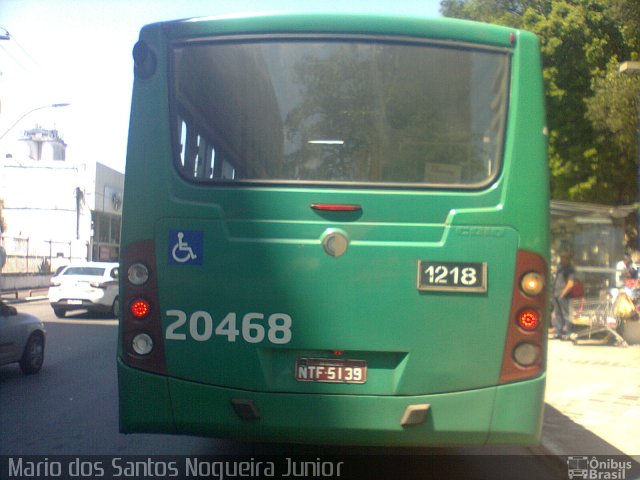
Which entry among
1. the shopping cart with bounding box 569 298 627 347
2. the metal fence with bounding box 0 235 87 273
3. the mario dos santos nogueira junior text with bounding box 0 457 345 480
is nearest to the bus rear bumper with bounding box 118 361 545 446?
the mario dos santos nogueira junior text with bounding box 0 457 345 480

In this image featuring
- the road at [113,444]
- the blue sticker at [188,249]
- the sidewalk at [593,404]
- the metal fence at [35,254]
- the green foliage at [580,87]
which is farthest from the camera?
the metal fence at [35,254]

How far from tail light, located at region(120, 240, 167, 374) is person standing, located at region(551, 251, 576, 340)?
12562mm

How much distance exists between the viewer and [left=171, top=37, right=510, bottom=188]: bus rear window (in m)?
4.90

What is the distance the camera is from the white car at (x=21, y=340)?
34.0 ft

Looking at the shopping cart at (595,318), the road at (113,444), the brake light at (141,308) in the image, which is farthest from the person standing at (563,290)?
the brake light at (141,308)

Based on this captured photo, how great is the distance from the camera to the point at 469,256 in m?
4.78

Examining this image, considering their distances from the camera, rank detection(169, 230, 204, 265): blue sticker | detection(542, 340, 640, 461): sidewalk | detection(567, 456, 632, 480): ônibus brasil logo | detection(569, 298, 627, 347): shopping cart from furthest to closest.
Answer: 1. detection(569, 298, 627, 347): shopping cart
2. detection(542, 340, 640, 461): sidewalk
3. detection(567, 456, 632, 480): ônibus brasil logo
4. detection(169, 230, 204, 265): blue sticker

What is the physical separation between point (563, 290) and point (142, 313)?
1275 cm

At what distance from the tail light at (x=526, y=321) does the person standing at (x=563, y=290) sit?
11646mm

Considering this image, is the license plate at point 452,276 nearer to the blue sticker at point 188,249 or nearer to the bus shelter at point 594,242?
the blue sticker at point 188,249

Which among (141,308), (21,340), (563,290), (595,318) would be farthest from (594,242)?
(141,308)

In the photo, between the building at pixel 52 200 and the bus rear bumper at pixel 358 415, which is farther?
the building at pixel 52 200

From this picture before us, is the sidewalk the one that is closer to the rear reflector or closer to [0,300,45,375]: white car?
the rear reflector

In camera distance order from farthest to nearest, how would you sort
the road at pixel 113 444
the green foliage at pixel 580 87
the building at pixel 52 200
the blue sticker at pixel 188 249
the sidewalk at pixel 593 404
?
1. the building at pixel 52 200
2. the green foliage at pixel 580 87
3. the sidewalk at pixel 593 404
4. the road at pixel 113 444
5. the blue sticker at pixel 188 249
